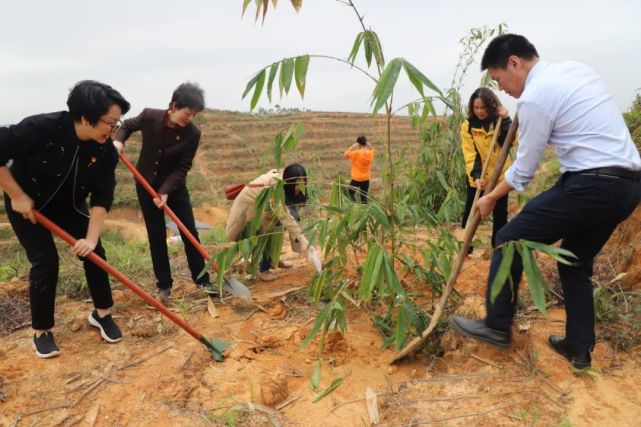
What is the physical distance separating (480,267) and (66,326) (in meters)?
2.86

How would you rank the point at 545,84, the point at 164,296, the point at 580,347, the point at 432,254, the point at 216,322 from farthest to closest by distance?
the point at 164,296 < the point at 216,322 < the point at 432,254 < the point at 580,347 < the point at 545,84

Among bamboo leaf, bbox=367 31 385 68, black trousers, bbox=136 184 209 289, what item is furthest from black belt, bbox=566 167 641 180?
black trousers, bbox=136 184 209 289

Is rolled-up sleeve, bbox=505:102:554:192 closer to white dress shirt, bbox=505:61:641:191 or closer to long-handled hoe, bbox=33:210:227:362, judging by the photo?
white dress shirt, bbox=505:61:641:191

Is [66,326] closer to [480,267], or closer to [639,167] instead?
[480,267]

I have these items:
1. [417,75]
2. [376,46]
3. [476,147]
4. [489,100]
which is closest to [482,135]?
[476,147]

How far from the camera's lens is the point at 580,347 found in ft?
6.67

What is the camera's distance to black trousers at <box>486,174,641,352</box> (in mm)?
1763

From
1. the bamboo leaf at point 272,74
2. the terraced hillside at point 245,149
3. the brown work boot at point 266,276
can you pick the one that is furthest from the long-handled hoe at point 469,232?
the terraced hillside at point 245,149

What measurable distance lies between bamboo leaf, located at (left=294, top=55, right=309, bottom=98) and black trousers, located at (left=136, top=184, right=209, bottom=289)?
157 centimetres

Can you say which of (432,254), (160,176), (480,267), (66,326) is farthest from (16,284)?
(480,267)

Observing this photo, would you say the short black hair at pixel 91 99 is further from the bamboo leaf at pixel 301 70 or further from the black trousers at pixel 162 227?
the black trousers at pixel 162 227

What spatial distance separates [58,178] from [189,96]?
36.6 inches

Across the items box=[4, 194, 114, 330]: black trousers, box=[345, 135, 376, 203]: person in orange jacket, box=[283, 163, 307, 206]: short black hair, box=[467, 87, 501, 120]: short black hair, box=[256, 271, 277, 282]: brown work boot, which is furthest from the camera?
box=[345, 135, 376, 203]: person in orange jacket

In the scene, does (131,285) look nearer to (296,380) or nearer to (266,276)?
(296,380)
